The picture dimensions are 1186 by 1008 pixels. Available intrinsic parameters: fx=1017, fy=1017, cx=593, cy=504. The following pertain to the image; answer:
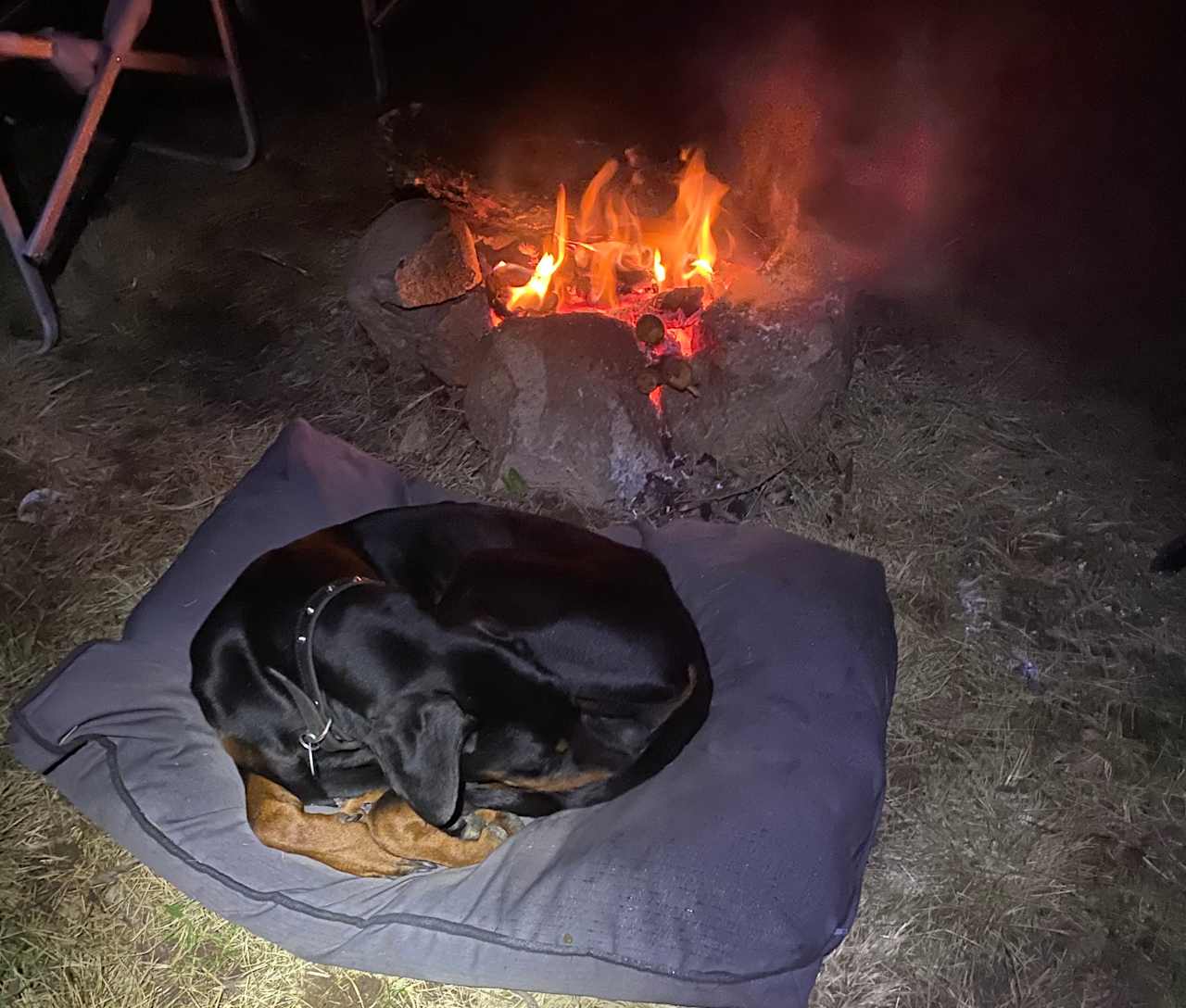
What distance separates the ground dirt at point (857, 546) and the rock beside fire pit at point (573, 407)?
131 millimetres

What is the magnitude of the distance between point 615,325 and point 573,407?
31 cm

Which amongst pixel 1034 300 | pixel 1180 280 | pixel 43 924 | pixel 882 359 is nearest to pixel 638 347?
pixel 882 359

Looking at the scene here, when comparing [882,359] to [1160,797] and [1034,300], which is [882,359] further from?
[1160,797]

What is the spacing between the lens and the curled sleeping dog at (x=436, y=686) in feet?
7.06

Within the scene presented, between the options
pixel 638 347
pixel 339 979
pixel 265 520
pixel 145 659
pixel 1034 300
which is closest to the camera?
pixel 339 979

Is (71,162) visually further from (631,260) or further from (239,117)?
(631,260)

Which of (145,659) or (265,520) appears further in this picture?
(265,520)

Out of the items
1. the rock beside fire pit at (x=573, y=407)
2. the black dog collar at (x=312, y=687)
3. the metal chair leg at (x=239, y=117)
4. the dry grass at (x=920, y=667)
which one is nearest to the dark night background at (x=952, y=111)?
the metal chair leg at (x=239, y=117)

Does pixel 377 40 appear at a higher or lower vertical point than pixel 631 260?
higher

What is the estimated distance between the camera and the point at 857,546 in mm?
3498

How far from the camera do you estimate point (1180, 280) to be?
4566mm

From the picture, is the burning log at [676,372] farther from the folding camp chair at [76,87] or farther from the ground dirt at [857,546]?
the folding camp chair at [76,87]

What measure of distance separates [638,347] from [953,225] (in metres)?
2.05

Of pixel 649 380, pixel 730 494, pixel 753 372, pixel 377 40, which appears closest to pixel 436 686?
pixel 649 380
